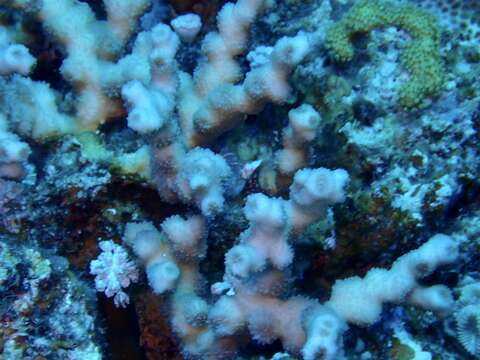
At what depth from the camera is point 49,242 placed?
2084 millimetres

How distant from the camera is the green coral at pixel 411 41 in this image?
6.44ft

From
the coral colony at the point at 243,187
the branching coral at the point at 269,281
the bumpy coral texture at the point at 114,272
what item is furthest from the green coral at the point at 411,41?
the bumpy coral texture at the point at 114,272

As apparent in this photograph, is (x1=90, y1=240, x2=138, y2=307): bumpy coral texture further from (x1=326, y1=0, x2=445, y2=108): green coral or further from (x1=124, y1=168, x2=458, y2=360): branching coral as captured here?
(x1=326, y1=0, x2=445, y2=108): green coral

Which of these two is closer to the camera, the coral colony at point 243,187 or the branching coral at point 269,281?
the branching coral at point 269,281

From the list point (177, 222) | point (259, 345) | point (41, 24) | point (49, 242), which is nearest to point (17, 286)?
point (49, 242)

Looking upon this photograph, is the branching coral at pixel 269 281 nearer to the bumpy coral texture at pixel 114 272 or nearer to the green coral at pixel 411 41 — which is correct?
the bumpy coral texture at pixel 114 272

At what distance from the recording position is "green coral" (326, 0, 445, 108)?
1963 mm

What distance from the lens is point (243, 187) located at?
2.12 m

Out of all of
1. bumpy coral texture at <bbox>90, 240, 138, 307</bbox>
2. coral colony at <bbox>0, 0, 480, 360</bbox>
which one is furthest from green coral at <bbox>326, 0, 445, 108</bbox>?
bumpy coral texture at <bbox>90, 240, 138, 307</bbox>

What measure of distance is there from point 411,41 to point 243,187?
2.66 feet

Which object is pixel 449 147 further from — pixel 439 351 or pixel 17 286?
pixel 17 286

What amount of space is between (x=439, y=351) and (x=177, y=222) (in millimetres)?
987

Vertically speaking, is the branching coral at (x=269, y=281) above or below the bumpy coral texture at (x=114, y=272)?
below

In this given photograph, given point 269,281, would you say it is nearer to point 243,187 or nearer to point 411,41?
point 243,187
